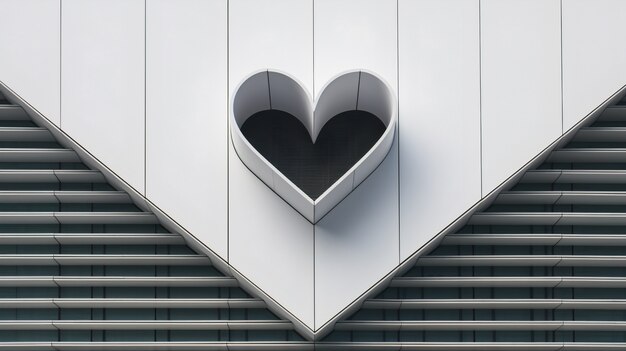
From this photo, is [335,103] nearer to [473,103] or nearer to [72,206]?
[473,103]

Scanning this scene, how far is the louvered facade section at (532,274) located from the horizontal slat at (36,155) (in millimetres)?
5518

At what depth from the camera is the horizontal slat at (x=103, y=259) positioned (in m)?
13.8

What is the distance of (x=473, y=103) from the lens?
1327 centimetres

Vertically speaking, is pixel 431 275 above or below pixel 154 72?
below

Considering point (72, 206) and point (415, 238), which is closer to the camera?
point (415, 238)

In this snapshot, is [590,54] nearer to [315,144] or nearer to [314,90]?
[314,90]

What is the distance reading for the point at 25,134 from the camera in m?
14.0

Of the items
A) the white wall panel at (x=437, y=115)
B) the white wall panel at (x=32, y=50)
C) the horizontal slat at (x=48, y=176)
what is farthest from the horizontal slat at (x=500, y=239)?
the white wall panel at (x=32, y=50)

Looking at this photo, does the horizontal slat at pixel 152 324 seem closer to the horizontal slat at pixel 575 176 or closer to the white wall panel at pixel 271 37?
the white wall panel at pixel 271 37

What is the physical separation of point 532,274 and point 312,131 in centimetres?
467

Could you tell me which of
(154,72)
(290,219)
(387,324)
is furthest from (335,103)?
(387,324)

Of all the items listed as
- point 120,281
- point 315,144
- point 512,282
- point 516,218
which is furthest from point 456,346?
point 120,281

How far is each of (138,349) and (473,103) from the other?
23.3 feet

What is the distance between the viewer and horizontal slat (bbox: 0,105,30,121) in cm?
1398
